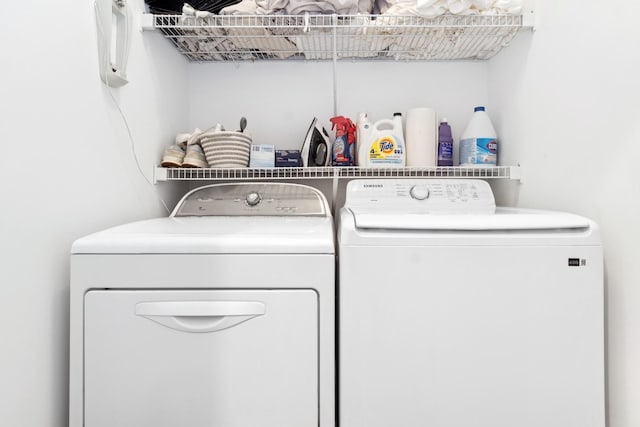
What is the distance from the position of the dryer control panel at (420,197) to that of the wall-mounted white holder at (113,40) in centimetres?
98

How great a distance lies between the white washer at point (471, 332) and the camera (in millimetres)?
1125

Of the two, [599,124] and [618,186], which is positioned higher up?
[599,124]

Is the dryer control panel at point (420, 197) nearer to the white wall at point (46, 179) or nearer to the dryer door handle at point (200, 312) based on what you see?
the dryer door handle at point (200, 312)

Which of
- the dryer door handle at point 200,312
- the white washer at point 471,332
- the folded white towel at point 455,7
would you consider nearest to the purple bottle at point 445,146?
the folded white towel at point 455,7

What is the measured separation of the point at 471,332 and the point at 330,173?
1.01 meters

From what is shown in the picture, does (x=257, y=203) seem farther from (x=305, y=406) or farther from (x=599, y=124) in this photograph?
(x=599, y=124)

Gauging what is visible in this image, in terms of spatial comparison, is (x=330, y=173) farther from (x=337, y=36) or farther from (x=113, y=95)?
(x=113, y=95)

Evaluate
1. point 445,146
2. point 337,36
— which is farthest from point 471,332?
point 337,36

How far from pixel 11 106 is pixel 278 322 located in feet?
2.92

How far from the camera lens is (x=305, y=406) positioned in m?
1.12

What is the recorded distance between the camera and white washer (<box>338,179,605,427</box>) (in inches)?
44.3

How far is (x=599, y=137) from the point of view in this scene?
1239 millimetres

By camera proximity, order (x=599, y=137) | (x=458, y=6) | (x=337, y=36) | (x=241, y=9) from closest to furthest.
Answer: (x=599, y=137) < (x=458, y=6) < (x=241, y=9) < (x=337, y=36)

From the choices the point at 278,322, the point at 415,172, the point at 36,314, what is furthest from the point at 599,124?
the point at 36,314
